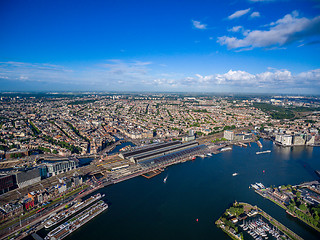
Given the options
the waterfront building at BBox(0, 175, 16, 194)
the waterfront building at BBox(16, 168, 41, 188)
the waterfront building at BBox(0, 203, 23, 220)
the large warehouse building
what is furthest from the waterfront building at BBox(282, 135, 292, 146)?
the waterfront building at BBox(0, 175, 16, 194)

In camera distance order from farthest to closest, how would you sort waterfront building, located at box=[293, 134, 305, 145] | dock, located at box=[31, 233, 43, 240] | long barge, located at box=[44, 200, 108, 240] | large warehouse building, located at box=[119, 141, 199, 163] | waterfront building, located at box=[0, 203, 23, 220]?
waterfront building, located at box=[293, 134, 305, 145] < large warehouse building, located at box=[119, 141, 199, 163] < waterfront building, located at box=[0, 203, 23, 220] < long barge, located at box=[44, 200, 108, 240] < dock, located at box=[31, 233, 43, 240]

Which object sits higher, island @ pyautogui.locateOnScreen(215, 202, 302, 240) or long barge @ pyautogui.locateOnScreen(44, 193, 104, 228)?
long barge @ pyautogui.locateOnScreen(44, 193, 104, 228)

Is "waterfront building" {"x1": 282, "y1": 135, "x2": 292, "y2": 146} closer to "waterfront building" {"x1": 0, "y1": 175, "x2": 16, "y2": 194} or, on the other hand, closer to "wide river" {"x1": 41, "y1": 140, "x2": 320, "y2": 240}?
"wide river" {"x1": 41, "y1": 140, "x2": 320, "y2": 240}

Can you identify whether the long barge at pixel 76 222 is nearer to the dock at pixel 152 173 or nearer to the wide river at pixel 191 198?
the wide river at pixel 191 198

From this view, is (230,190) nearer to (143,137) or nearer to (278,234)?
(278,234)

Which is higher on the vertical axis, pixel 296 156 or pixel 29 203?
pixel 29 203

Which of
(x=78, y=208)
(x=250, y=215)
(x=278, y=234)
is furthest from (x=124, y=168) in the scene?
(x=278, y=234)

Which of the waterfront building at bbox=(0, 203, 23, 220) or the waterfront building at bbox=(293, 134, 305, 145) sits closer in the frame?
the waterfront building at bbox=(0, 203, 23, 220)

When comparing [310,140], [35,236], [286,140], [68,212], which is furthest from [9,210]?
[310,140]

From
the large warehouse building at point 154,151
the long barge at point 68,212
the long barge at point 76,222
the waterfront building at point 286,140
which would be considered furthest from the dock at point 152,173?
the waterfront building at point 286,140
